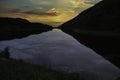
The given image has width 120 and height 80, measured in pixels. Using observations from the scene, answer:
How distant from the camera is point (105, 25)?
19850 cm

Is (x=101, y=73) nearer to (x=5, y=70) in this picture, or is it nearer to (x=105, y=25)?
(x=5, y=70)

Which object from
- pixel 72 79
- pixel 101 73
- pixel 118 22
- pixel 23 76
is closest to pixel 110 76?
pixel 101 73

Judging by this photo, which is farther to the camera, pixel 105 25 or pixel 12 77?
pixel 105 25

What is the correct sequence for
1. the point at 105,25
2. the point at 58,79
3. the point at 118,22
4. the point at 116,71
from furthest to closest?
the point at 105,25
the point at 118,22
the point at 116,71
the point at 58,79

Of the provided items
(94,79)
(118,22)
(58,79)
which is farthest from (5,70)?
(118,22)

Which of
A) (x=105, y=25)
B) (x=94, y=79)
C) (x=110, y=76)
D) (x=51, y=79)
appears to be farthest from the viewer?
(x=105, y=25)

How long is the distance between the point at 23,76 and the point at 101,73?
11.3 meters

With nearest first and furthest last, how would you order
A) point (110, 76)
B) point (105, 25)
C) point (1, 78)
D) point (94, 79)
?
point (1, 78), point (94, 79), point (110, 76), point (105, 25)

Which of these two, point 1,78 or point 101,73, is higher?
point 1,78

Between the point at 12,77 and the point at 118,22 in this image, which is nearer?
the point at 12,77

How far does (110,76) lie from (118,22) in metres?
161

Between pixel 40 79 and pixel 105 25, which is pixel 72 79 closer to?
pixel 40 79

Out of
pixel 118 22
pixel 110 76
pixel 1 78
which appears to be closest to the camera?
pixel 1 78

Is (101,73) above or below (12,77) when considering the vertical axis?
below
